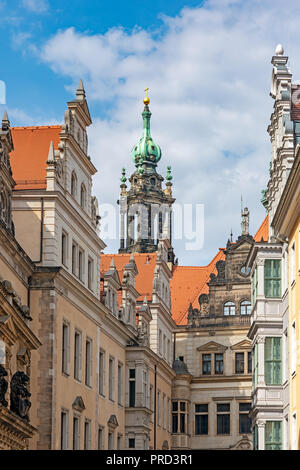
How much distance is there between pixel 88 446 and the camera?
44.9m

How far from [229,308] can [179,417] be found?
723 cm

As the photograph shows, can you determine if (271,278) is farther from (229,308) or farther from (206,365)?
(206,365)

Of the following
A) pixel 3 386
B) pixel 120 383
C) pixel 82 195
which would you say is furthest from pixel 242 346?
pixel 3 386

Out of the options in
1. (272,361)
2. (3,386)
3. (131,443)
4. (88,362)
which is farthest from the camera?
(131,443)

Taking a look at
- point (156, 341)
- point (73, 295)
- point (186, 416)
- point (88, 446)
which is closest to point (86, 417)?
point (88, 446)

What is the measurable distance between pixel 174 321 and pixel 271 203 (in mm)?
24862

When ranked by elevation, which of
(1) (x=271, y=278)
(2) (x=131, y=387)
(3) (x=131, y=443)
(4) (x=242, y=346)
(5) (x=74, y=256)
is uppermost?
(4) (x=242, y=346)

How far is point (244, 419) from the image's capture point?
65.8 meters

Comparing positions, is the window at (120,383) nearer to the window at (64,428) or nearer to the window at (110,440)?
the window at (110,440)

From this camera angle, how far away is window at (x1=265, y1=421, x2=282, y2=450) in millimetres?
41250

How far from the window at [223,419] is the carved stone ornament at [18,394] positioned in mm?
36017

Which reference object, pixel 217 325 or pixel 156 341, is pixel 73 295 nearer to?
pixel 156 341

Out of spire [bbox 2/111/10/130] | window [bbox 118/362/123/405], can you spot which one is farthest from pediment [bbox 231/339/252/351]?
spire [bbox 2/111/10/130]

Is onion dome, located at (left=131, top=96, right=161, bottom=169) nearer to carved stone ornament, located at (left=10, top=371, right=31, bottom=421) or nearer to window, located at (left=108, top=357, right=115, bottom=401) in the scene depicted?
window, located at (left=108, top=357, right=115, bottom=401)
